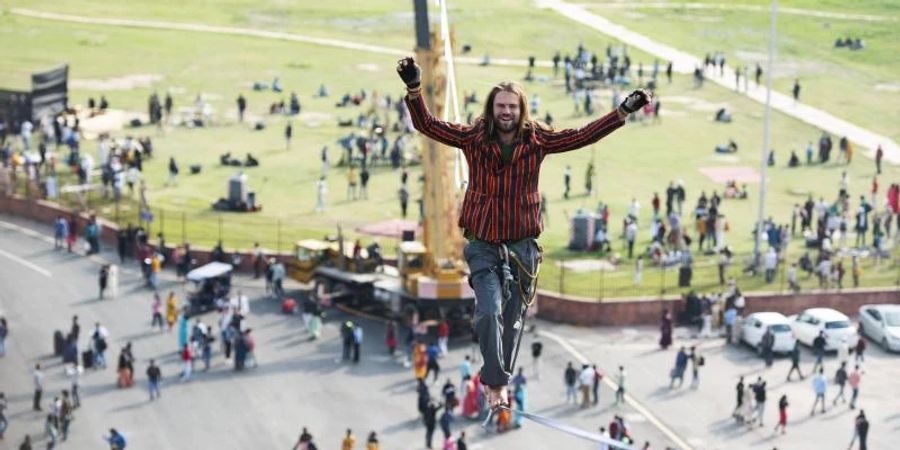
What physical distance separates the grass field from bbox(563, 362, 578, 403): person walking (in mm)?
10728

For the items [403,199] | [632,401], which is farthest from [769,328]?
[403,199]

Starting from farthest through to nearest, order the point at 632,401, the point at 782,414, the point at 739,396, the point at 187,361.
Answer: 1. the point at 187,361
2. the point at 632,401
3. the point at 739,396
4. the point at 782,414

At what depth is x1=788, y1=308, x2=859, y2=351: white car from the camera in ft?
202

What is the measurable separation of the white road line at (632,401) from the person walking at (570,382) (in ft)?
5.62

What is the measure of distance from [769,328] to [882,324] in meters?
4.64

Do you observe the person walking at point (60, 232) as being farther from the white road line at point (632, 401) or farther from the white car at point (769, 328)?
the white car at point (769, 328)

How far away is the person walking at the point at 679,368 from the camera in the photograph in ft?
188

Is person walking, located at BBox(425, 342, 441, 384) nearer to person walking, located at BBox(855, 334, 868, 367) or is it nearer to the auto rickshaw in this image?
the auto rickshaw

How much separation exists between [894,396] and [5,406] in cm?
2788

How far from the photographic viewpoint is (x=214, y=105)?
109 metres

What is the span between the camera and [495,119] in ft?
50.5

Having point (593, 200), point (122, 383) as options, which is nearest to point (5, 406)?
point (122, 383)

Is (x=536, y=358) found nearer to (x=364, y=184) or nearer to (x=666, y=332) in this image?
(x=666, y=332)

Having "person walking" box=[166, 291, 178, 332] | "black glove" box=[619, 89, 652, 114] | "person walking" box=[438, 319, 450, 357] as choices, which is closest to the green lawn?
"person walking" box=[438, 319, 450, 357]
